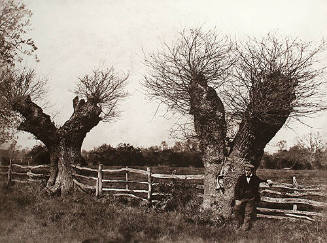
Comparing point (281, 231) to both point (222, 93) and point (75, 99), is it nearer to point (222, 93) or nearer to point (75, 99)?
point (222, 93)

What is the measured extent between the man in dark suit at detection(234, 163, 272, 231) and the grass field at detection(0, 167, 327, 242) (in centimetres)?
34

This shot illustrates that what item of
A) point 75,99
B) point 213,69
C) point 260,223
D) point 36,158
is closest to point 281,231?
point 260,223

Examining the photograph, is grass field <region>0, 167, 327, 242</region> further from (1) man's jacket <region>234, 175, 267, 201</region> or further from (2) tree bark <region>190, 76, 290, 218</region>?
(1) man's jacket <region>234, 175, 267, 201</region>

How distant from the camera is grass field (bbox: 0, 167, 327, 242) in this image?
8.91 m

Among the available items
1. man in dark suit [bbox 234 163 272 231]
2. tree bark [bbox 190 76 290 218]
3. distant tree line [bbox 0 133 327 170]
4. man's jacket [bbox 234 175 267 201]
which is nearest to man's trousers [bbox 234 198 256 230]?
man in dark suit [bbox 234 163 272 231]

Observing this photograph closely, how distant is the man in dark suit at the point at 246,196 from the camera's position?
1064 centimetres

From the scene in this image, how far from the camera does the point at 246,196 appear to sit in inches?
431

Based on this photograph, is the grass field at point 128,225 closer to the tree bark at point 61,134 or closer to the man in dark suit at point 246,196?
the man in dark suit at point 246,196

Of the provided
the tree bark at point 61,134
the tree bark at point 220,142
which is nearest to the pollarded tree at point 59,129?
the tree bark at point 61,134

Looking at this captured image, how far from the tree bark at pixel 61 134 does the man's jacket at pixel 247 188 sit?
866 cm

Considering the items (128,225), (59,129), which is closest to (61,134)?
(59,129)

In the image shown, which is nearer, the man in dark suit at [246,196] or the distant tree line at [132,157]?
the man in dark suit at [246,196]

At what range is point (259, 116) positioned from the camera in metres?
11.2

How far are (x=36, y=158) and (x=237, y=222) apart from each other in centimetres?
2322
